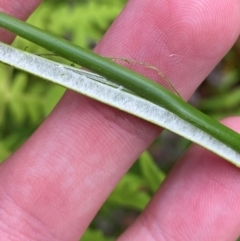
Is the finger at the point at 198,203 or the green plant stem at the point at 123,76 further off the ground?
the green plant stem at the point at 123,76

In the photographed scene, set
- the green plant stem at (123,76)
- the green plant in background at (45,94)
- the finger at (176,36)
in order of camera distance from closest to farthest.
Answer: the green plant stem at (123,76), the finger at (176,36), the green plant in background at (45,94)

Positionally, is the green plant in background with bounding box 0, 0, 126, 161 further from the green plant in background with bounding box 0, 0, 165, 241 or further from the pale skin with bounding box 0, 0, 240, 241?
the pale skin with bounding box 0, 0, 240, 241

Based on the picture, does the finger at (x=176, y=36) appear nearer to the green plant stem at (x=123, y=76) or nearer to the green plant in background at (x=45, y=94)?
the green plant stem at (x=123, y=76)

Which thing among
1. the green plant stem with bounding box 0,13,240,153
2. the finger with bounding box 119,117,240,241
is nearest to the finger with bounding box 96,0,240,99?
the green plant stem with bounding box 0,13,240,153

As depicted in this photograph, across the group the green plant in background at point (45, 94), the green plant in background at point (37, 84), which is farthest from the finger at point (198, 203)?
the green plant in background at point (37, 84)

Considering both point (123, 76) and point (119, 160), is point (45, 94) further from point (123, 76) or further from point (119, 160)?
point (123, 76)

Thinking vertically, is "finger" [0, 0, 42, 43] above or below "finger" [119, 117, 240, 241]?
above
